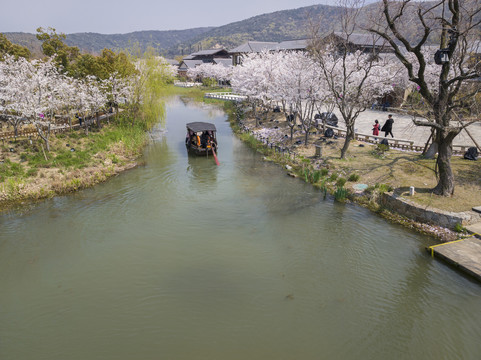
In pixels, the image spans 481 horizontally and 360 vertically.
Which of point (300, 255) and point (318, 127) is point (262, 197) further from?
point (318, 127)

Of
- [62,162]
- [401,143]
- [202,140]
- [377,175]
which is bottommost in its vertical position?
[377,175]

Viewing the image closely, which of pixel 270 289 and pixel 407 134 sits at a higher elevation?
pixel 407 134

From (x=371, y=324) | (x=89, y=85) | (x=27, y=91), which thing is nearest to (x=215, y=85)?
(x=89, y=85)

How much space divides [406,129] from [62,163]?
→ 916 inches

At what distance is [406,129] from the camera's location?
20531 millimetres

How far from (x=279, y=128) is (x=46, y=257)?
73.5 ft

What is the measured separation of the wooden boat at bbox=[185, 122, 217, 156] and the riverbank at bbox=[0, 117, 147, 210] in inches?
175

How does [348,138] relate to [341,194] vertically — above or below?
above

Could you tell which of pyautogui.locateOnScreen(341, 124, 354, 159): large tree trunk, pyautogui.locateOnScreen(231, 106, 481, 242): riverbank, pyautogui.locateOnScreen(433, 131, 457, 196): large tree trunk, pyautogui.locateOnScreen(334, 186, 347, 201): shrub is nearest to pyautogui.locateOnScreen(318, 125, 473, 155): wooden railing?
pyautogui.locateOnScreen(231, 106, 481, 242): riverbank

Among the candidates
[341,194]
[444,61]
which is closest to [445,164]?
[444,61]

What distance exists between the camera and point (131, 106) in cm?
2788

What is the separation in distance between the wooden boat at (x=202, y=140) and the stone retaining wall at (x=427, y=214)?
13.2 metres

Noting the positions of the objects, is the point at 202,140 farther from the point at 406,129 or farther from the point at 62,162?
the point at 406,129

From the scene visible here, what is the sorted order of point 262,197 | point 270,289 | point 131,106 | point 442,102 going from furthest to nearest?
point 131,106 < point 262,197 < point 442,102 < point 270,289
